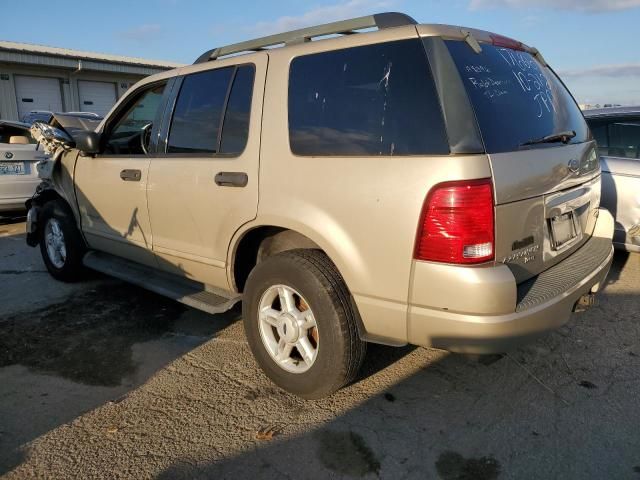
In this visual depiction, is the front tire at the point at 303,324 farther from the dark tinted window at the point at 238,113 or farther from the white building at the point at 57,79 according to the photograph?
the white building at the point at 57,79

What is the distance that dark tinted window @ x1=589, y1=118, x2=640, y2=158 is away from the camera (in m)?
5.20

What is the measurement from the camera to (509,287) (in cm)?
233

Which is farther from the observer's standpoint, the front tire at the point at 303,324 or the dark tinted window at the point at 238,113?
the dark tinted window at the point at 238,113

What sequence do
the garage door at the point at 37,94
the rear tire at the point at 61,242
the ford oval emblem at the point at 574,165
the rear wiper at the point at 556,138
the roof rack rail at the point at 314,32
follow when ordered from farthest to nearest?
the garage door at the point at 37,94 < the rear tire at the point at 61,242 < the ford oval emblem at the point at 574,165 < the roof rack rail at the point at 314,32 < the rear wiper at the point at 556,138

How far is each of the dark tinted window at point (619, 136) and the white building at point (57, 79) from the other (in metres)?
22.0

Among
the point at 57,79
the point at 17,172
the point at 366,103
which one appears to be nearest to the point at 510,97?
the point at 366,103

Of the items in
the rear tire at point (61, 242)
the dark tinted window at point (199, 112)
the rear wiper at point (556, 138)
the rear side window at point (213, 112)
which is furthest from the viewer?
the rear tire at point (61, 242)

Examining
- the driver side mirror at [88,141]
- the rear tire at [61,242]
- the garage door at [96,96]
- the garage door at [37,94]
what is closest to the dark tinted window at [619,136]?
the driver side mirror at [88,141]

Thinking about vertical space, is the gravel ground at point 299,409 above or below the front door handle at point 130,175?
below

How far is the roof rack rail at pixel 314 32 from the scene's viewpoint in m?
2.77

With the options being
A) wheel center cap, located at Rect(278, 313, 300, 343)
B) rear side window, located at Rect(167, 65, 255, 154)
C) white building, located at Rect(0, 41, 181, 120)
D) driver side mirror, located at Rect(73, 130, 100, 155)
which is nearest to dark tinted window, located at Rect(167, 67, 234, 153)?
rear side window, located at Rect(167, 65, 255, 154)

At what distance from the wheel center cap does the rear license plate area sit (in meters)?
1.48

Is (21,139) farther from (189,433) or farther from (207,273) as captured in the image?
(189,433)

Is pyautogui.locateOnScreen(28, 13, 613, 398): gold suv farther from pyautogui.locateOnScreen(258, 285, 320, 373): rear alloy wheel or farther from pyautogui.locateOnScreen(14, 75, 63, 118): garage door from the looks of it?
pyautogui.locateOnScreen(14, 75, 63, 118): garage door
